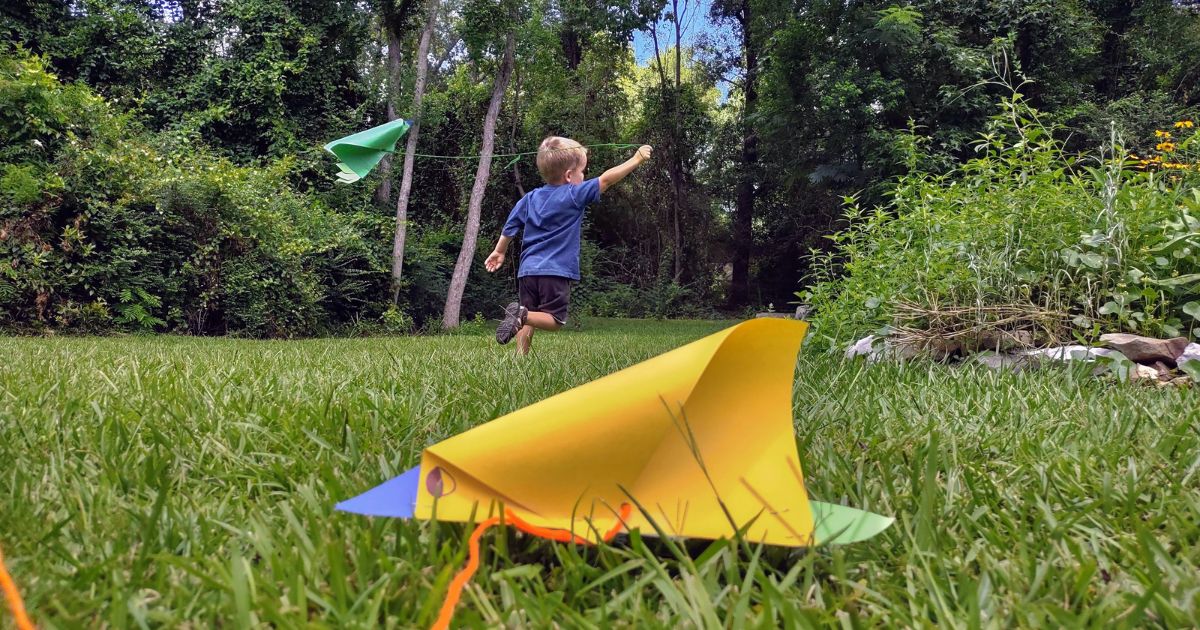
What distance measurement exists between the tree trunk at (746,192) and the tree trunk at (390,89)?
9.70 m

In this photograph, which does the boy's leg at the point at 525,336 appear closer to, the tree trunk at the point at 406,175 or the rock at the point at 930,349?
the rock at the point at 930,349

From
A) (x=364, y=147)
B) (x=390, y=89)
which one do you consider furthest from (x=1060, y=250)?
(x=390, y=89)

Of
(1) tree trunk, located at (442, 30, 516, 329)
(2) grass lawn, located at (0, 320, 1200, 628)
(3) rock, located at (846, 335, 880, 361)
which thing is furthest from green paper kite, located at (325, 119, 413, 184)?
(1) tree trunk, located at (442, 30, 516, 329)

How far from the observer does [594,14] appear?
16.0 meters

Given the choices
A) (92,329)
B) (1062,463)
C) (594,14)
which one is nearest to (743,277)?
(594,14)

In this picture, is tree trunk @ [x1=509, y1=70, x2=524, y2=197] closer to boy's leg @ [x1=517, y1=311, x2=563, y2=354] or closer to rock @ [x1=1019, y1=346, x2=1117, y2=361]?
boy's leg @ [x1=517, y1=311, x2=563, y2=354]

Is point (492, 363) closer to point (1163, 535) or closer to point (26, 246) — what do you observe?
point (1163, 535)

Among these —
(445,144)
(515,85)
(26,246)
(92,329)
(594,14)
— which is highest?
(594,14)

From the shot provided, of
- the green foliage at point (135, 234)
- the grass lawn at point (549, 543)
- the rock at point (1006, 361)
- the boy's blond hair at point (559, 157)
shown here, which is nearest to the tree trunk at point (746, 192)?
the green foliage at point (135, 234)

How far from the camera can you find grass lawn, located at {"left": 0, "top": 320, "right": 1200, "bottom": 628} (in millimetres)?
712

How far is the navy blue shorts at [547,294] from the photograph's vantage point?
4.45 m

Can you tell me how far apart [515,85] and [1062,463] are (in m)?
Result: 13.4

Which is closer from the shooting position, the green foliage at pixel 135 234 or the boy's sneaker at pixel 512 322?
the boy's sneaker at pixel 512 322

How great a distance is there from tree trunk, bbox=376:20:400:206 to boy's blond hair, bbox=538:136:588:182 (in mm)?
7126
